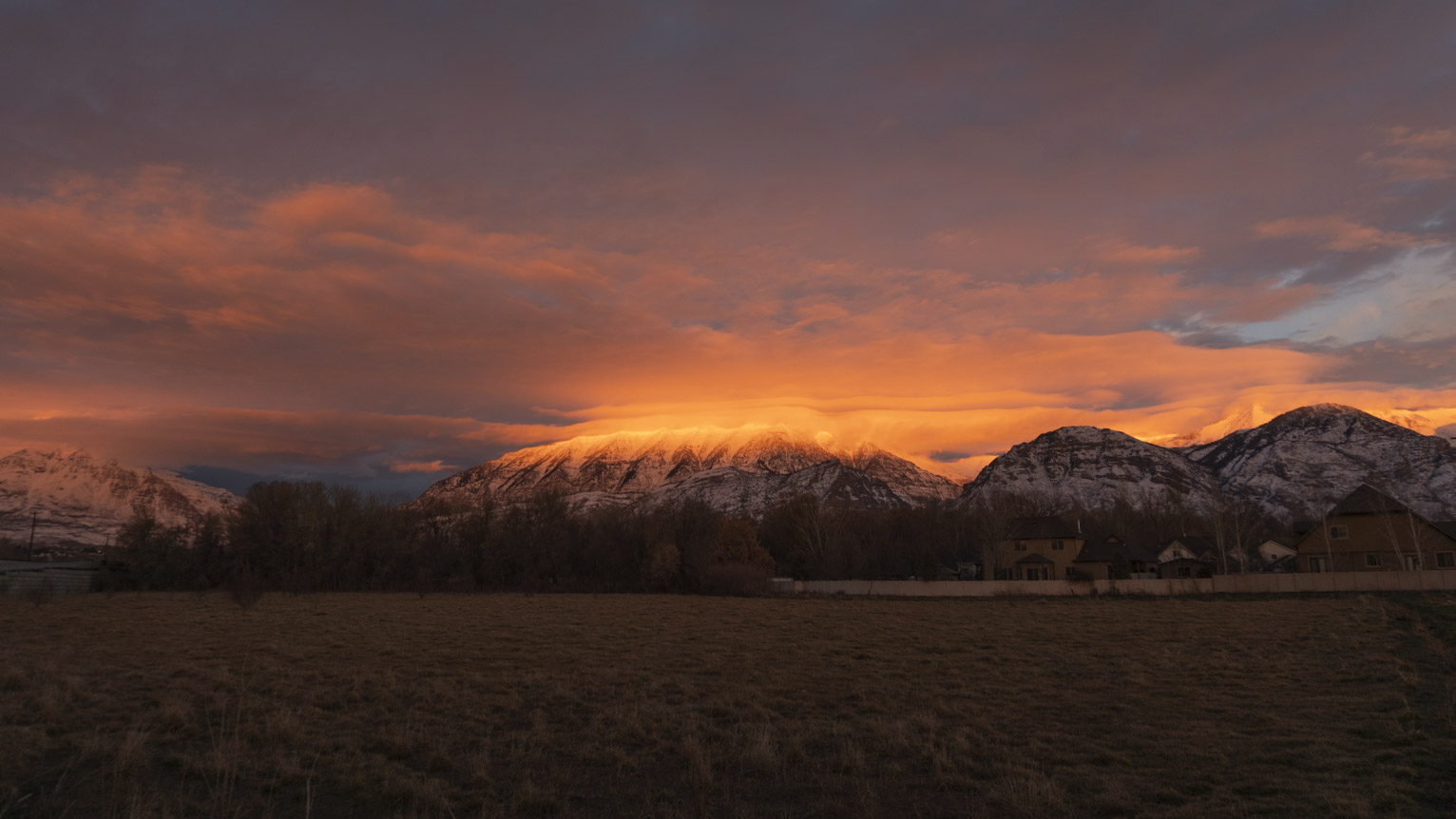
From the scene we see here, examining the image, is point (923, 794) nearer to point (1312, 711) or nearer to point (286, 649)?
point (1312, 711)

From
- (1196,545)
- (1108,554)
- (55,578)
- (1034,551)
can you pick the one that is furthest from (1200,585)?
(55,578)

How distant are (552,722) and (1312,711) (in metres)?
13.9

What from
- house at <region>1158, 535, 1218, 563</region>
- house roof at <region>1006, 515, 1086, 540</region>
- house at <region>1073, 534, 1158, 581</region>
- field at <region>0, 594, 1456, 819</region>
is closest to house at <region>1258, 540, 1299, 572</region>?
house at <region>1158, 535, 1218, 563</region>

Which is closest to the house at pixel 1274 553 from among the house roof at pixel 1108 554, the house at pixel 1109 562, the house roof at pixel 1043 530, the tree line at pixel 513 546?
the tree line at pixel 513 546

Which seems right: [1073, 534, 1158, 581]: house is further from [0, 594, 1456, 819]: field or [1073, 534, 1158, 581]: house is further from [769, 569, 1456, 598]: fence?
[0, 594, 1456, 819]: field

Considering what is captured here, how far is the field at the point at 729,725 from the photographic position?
360 inches

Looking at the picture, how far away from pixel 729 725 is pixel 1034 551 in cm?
7813

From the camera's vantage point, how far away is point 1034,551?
271ft

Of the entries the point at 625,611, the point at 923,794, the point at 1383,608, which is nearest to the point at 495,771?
the point at 923,794

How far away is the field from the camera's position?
915 cm

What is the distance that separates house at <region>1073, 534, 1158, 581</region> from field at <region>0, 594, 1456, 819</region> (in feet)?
176

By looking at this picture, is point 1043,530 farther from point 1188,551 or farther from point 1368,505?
point 1368,505

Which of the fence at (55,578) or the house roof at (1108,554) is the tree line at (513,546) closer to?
the fence at (55,578)

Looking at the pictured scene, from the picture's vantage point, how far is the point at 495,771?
10.5m
